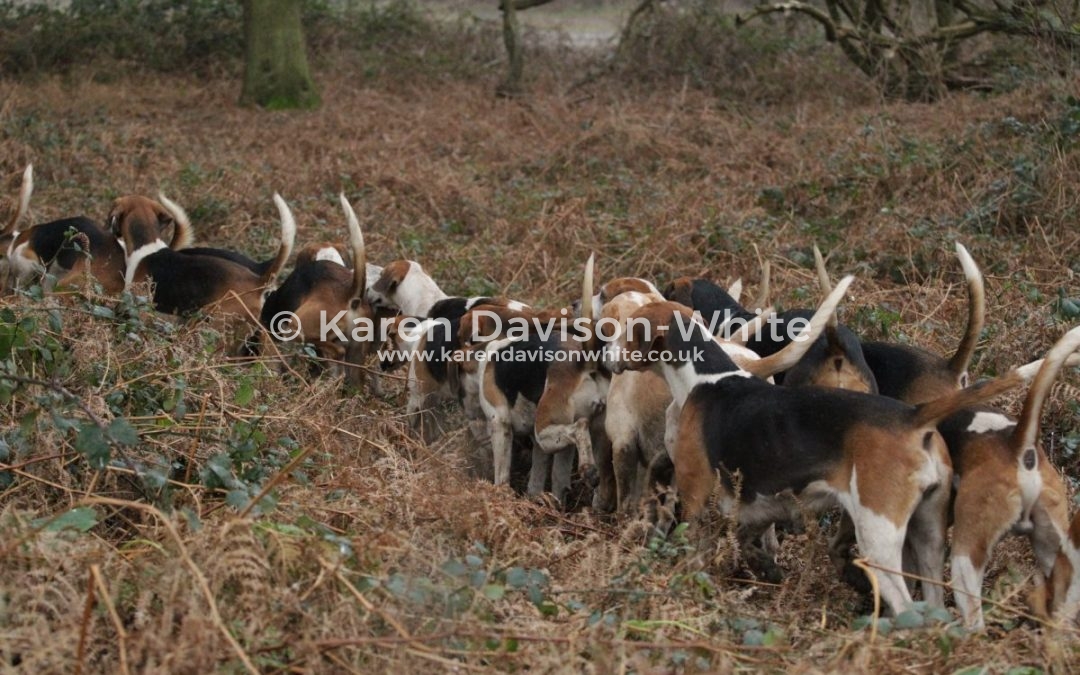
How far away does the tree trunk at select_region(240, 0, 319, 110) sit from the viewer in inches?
591

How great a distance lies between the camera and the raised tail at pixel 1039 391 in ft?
14.4

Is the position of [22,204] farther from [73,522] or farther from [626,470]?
→ [73,522]

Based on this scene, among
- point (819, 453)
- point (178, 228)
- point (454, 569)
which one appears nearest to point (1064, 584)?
point (819, 453)

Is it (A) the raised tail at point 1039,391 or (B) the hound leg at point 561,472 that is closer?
(A) the raised tail at point 1039,391

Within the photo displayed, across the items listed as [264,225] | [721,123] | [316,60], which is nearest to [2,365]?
[264,225]

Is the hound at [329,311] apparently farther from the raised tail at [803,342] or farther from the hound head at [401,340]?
the raised tail at [803,342]

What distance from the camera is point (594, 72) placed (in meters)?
16.4

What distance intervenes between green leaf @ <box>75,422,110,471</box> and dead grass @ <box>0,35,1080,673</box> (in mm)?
224

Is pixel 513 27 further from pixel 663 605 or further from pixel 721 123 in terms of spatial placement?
pixel 663 605

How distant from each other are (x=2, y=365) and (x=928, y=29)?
1147 centimetres

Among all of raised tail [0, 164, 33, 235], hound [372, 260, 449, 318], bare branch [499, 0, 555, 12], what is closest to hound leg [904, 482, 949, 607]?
hound [372, 260, 449, 318]

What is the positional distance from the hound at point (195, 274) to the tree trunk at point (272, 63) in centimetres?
679

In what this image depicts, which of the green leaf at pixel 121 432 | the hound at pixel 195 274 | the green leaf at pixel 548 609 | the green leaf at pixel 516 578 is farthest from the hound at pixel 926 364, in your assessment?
the hound at pixel 195 274

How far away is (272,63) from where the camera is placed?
49.4ft
